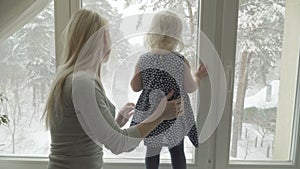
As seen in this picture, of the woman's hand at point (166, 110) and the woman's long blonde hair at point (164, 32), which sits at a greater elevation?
the woman's long blonde hair at point (164, 32)

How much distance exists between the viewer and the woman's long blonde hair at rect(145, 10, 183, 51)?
1318mm

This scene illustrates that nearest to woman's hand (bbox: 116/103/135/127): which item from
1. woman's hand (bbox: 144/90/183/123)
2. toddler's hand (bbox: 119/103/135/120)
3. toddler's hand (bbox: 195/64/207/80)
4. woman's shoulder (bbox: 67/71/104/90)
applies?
toddler's hand (bbox: 119/103/135/120)

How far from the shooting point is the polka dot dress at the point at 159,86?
1.30 meters

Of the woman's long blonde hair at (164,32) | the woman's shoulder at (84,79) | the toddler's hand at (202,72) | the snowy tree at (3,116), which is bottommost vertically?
the snowy tree at (3,116)

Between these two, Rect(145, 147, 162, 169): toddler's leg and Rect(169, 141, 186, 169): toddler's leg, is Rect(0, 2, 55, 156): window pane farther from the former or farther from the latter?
Rect(169, 141, 186, 169): toddler's leg

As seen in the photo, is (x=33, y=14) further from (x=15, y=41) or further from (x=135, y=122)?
(x=135, y=122)

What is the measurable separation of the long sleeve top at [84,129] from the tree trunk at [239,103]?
69 centimetres

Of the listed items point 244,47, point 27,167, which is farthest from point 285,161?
point 27,167

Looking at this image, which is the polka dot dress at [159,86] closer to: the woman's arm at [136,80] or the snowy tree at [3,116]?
the woman's arm at [136,80]

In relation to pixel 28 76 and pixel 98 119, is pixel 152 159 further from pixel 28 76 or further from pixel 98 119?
pixel 28 76

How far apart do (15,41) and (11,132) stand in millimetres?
477

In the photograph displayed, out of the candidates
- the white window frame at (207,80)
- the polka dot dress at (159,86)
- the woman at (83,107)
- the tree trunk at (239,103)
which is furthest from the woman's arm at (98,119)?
the tree trunk at (239,103)

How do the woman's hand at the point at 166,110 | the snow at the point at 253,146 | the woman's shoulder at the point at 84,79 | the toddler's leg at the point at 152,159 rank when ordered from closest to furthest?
1. the woman's shoulder at the point at 84,79
2. the woman's hand at the point at 166,110
3. the toddler's leg at the point at 152,159
4. the snow at the point at 253,146

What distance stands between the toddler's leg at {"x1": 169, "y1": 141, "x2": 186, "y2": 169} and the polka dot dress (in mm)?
178
